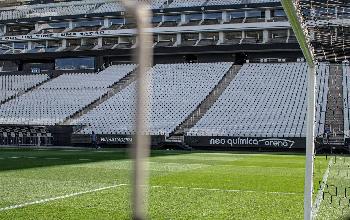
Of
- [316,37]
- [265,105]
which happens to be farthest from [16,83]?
[316,37]

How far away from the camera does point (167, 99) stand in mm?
32844

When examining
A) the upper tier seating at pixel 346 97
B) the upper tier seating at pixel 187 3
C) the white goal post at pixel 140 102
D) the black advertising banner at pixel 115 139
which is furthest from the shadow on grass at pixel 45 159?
the upper tier seating at pixel 187 3

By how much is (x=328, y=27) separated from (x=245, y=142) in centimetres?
2018

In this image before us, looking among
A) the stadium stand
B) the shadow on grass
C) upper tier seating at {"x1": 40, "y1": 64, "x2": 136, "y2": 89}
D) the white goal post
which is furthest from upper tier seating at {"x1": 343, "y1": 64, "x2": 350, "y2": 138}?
the white goal post

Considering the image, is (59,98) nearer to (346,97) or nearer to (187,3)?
(187,3)

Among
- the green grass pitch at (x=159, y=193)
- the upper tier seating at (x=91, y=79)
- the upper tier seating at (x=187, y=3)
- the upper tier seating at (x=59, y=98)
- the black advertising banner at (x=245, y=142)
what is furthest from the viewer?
the upper tier seating at (x=187, y=3)

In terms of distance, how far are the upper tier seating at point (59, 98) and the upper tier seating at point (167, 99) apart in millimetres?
1748

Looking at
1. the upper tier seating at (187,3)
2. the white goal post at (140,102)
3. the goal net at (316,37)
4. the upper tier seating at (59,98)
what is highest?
the upper tier seating at (187,3)

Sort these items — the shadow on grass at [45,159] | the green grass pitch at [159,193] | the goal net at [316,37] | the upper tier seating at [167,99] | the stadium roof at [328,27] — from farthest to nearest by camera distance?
1. the upper tier seating at [167,99]
2. the shadow on grass at [45,159]
3. the green grass pitch at [159,193]
4. the stadium roof at [328,27]
5. the goal net at [316,37]

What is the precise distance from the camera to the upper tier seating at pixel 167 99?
29.7 m

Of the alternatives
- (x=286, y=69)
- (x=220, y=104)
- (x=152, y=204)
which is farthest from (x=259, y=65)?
(x=152, y=204)

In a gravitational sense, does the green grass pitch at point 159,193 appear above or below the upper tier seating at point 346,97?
below

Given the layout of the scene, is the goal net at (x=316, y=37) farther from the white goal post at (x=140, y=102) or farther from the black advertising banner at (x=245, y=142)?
the black advertising banner at (x=245, y=142)

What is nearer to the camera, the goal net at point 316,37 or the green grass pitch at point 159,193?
the goal net at point 316,37
